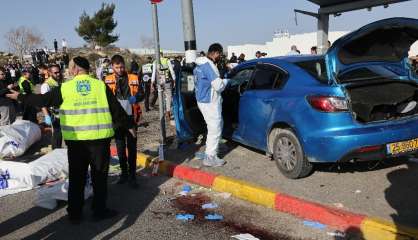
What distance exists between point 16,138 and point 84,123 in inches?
166

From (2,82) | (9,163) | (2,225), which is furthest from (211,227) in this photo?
(2,82)

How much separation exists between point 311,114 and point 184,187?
202 centimetres

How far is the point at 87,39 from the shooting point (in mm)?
57344

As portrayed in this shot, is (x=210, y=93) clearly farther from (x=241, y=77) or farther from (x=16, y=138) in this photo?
(x=16, y=138)

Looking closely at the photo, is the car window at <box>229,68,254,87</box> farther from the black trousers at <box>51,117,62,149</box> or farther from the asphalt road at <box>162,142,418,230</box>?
the black trousers at <box>51,117,62,149</box>

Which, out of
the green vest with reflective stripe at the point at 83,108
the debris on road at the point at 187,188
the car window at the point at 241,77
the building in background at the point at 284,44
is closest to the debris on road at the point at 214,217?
the debris on road at the point at 187,188

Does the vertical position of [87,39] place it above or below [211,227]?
above

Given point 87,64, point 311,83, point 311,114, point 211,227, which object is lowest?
point 211,227

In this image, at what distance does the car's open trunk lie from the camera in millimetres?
5422

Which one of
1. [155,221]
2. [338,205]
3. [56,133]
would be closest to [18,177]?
[56,133]

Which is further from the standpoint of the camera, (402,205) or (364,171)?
(364,171)

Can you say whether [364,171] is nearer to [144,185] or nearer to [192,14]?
[144,185]

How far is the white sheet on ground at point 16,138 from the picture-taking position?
320 inches

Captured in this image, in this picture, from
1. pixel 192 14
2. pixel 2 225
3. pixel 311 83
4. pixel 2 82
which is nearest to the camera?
pixel 2 225
